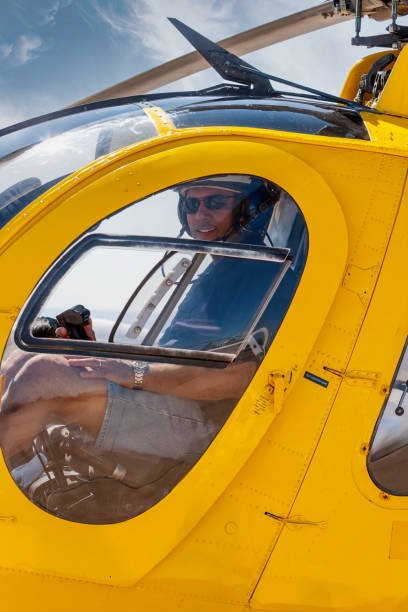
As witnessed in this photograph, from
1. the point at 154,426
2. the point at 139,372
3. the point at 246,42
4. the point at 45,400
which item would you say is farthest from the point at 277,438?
the point at 246,42

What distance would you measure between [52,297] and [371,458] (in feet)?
4.11

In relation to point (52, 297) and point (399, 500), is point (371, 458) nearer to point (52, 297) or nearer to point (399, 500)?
point (399, 500)

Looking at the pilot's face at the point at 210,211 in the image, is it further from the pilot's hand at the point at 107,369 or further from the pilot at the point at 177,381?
the pilot's hand at the point at 107,369

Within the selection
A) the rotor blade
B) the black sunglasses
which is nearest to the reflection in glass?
the black sunglasses

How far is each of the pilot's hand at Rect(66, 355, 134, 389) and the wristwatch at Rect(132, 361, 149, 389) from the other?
10mm

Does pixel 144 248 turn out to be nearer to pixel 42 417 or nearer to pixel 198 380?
pixel 198 380

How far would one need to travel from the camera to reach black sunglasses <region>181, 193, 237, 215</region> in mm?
2561

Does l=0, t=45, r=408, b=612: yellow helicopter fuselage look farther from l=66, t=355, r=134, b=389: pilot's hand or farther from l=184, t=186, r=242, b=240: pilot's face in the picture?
l=66, t=355, r=134, b=389: pilot's hand

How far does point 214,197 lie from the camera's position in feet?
8.59

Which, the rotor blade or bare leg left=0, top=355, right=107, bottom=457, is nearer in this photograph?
bare leg left=0, top=355, right=107, bottom=457

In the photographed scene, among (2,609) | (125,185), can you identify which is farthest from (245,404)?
(2,609)

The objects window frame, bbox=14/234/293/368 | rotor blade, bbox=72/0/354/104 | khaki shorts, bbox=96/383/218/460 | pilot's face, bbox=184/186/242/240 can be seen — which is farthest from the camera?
rotor blade, bbox=72/0/354/104

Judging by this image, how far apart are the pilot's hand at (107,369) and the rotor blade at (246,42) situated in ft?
6.53

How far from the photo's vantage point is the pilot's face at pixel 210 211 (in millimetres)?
2566
